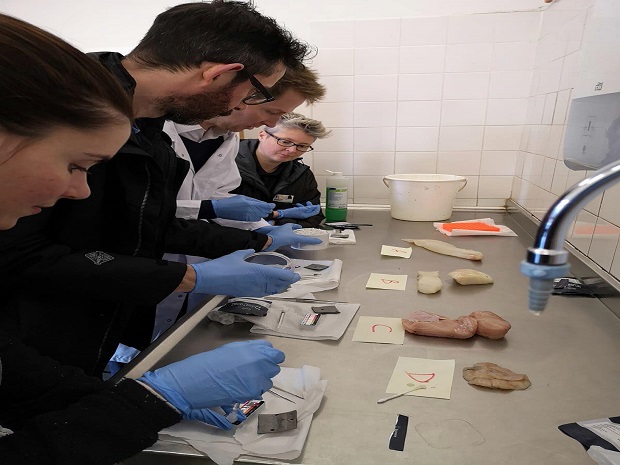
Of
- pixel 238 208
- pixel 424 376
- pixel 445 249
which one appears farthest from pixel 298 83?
pixel 424 376

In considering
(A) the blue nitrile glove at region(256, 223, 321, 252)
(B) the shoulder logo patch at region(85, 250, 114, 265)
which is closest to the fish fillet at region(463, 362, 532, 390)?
(B) the shoulder logo patch at region(85, 250, 114, 265)

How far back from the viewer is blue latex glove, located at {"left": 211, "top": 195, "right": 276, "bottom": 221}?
1.80 meters

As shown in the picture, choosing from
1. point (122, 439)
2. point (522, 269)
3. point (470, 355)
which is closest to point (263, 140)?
point (470, 355)

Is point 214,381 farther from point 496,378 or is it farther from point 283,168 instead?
point 283,168

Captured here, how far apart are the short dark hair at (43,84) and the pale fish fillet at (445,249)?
1.40m

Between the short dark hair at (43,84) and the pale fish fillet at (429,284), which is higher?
the short dark hair at (43,84)

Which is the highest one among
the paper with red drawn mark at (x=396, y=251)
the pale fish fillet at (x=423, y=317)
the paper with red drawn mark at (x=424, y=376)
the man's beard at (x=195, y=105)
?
the man's beard at (x=195, y=105)

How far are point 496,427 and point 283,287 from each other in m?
0.65

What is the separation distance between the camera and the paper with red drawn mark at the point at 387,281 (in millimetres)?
1444

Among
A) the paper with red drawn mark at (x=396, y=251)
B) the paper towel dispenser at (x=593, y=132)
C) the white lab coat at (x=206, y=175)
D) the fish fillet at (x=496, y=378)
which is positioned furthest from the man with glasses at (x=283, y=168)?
the fish fillet at (x=496, y=378)

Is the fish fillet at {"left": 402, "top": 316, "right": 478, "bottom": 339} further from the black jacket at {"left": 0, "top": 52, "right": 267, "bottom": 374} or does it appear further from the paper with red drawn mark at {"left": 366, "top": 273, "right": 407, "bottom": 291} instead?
the black jacket at {"left": 0, "top": 52, "right": 267, "bottom": 374}

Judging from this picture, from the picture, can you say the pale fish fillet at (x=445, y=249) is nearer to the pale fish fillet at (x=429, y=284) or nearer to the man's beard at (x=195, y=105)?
the pale fish fillet at (x=429, y=284)

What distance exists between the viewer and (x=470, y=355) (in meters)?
1.03

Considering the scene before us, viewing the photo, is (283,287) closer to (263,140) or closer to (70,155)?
(70,155)
